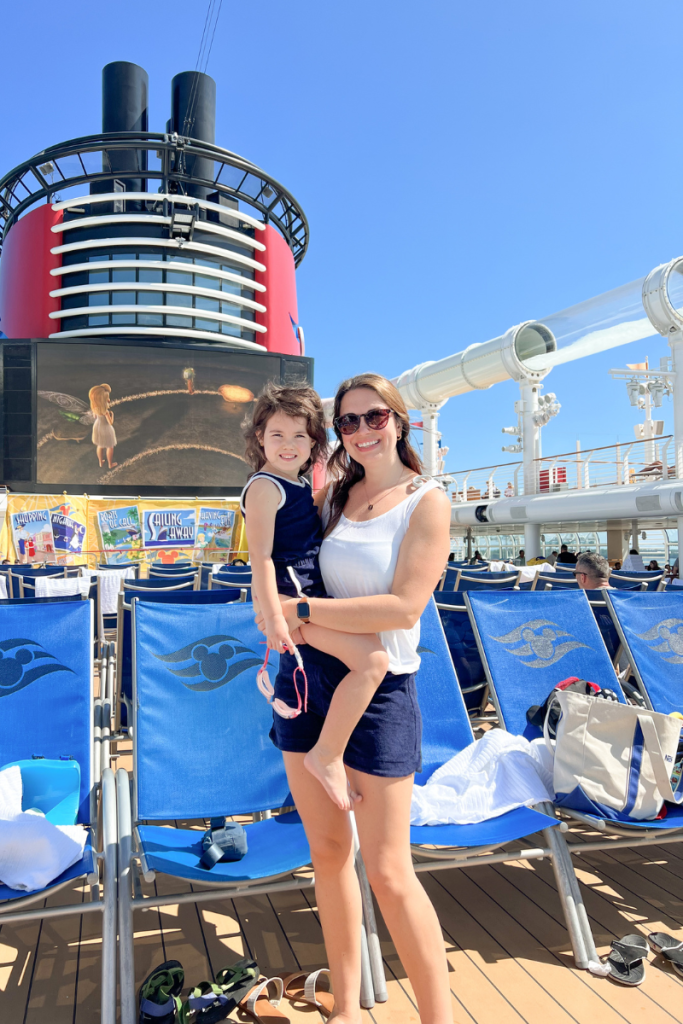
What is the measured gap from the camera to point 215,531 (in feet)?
47.6

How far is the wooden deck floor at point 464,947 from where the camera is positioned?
65.4 inches

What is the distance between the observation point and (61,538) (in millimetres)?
13406

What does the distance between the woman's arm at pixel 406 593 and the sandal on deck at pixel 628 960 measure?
1193 mm

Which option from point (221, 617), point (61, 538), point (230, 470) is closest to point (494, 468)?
point (230, 470)

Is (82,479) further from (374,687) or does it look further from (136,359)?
(374,687)

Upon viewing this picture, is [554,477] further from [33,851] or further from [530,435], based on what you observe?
[33,851]

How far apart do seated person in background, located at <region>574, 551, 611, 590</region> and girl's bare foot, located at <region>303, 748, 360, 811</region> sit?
10.2 ft

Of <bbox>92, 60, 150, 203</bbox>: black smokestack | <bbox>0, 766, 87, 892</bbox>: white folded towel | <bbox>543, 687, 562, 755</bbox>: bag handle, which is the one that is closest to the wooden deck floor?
<bbox>0, 766, 87, 892</bbox>: white folded towel

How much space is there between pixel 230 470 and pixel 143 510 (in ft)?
7.04

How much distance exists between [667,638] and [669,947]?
136cm

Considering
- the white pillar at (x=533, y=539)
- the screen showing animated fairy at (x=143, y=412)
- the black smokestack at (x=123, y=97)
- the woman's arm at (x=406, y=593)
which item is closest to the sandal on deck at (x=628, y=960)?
the woman's arm at (x=406, y=593)

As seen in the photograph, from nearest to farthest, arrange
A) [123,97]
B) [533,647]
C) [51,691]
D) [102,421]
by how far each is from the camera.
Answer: [51,691], [533,647], [102,421], [123,97]

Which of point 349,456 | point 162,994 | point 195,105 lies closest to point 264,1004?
point 162,994

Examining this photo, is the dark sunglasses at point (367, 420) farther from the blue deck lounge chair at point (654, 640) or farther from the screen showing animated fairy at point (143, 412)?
the screen showing animated fairy at point (143, 412)
